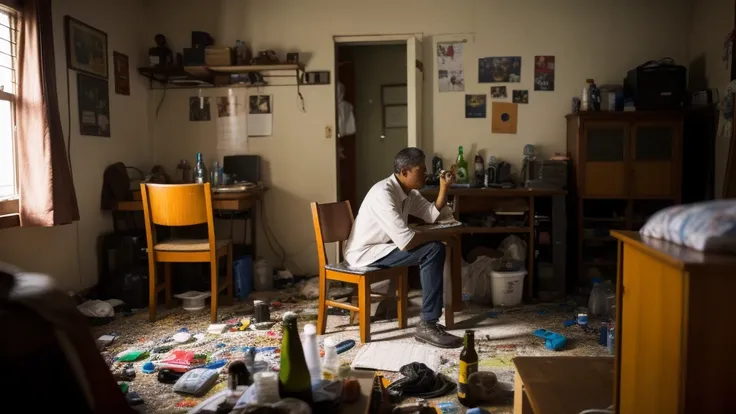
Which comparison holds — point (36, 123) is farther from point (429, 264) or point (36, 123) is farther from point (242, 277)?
point (429, 264)

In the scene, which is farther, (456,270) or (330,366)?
(456,270)

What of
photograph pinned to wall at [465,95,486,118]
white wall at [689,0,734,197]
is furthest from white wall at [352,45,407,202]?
white wall at [689,0,734,197]

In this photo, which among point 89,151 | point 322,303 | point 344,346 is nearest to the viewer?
point 344,346

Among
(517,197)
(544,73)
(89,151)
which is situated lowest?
(517,197)

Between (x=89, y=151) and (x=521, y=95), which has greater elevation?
(x=521, y=95)

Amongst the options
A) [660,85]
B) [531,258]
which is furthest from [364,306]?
[660,85]

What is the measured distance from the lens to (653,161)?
4.02m

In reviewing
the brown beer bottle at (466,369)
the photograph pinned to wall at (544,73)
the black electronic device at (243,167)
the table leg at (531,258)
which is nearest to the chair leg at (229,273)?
the black electronic device at (243,167)

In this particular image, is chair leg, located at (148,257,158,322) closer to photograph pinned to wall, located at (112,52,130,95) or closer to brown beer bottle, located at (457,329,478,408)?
photograph pinned to wall, located at (112,52,130,95)

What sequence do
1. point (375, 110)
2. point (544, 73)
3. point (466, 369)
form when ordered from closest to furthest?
1. point (466, 369)
2. point (544, 73)
3. point (375, 110)

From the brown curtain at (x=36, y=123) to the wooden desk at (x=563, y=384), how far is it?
2.83 meters

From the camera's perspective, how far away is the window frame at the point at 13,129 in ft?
10.0

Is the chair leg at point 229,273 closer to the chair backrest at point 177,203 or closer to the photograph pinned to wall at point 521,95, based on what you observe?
the chair backrest at point 177,203

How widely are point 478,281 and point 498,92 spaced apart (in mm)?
1626
